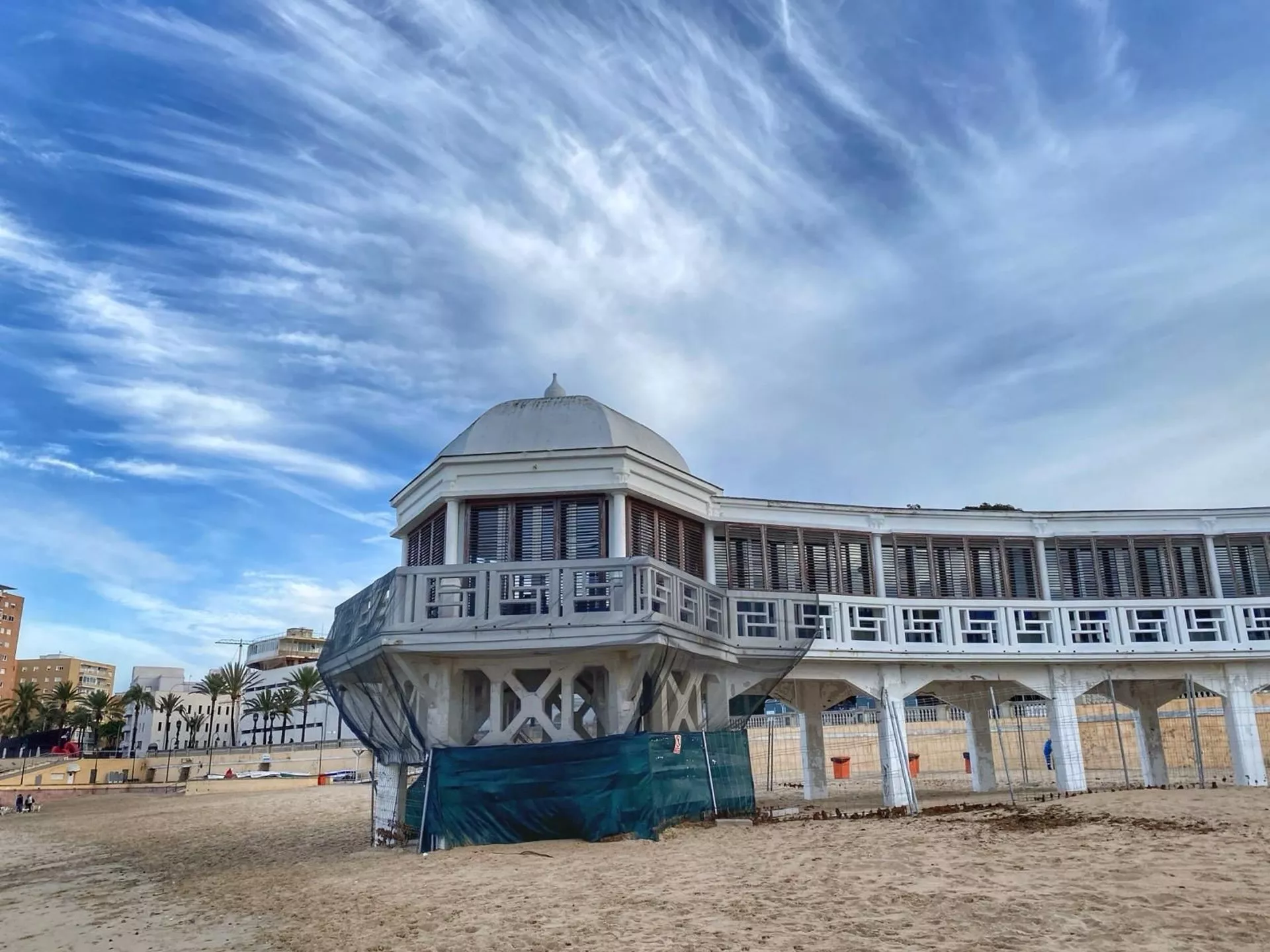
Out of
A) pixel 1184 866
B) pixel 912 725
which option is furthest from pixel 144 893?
pixel 912 725

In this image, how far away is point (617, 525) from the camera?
1623cm

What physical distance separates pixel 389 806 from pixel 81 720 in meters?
77.7

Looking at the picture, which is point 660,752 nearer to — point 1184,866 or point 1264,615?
point 1184,866

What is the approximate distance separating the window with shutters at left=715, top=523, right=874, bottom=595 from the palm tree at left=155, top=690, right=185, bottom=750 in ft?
234

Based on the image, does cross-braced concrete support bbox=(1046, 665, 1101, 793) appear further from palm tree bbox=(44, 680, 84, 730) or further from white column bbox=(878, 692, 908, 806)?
palm tree bbox=(44, 680, 84, 730)

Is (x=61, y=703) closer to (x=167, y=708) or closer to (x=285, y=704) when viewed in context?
(x=167, y=708)

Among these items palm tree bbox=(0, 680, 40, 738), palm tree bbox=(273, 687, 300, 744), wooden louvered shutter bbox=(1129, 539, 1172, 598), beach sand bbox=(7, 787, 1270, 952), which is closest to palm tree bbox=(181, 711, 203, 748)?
palm tree bbox=(273, 687, 300, 744)

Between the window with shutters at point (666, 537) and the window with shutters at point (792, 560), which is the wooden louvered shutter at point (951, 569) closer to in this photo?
the window with shutters at point (792, 560)

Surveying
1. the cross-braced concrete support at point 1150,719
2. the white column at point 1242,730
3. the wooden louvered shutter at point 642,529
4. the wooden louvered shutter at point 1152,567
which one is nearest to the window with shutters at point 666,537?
the wooden louvered shutter at point 642,529

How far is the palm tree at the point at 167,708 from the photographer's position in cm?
7881

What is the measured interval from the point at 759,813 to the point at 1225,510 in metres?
12.2

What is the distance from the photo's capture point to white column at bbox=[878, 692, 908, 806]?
19.0m

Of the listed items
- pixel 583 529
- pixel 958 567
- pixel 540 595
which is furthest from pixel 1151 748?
pixel 540 595

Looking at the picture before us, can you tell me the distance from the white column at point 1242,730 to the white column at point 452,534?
1593 cm
